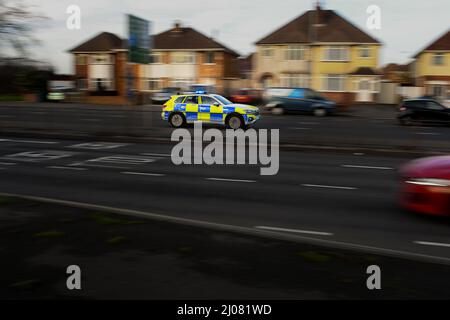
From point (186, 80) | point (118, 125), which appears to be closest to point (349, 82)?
point (186, 80)

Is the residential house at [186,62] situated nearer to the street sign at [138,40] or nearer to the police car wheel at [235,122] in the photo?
the police car wheel at [235,122]

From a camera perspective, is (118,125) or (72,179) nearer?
(72,179)

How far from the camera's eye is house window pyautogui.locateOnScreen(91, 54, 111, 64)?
60.8 metres

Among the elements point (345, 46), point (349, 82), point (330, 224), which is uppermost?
point (345, 46)

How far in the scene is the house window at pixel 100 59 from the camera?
200ft

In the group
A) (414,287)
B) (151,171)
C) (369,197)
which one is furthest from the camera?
(151,171)

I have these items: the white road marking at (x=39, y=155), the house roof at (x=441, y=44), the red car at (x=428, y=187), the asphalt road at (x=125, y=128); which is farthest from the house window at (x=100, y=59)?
the red car at (x=428, y=187)

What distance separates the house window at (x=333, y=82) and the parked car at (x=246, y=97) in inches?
472

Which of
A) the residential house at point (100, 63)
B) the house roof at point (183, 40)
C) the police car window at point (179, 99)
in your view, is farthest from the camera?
the residential house at point (100, 63)

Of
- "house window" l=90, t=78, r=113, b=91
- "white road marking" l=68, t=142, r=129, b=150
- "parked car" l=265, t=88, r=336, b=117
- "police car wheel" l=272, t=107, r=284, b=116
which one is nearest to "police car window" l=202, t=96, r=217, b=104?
"white road marking" l=68, t=142, r=129, b=150

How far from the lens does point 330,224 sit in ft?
25.8

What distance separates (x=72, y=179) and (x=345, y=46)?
144 ft

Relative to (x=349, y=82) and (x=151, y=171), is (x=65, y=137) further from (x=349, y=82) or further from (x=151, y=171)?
(x=349, y=82)

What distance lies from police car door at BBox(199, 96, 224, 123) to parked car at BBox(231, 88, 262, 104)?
17757mm
